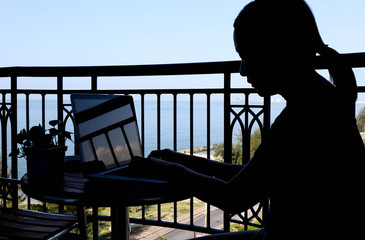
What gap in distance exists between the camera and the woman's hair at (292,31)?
0.83m

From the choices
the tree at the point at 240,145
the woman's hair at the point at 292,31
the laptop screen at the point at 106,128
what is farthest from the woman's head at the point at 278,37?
the laptop screen at the point at 106,128

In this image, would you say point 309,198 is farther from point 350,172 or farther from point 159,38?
point 159,38

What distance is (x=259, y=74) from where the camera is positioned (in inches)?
35.7

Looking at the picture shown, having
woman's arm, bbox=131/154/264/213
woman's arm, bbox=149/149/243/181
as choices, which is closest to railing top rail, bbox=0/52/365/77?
woman's arm, bbox=149/149/243/181

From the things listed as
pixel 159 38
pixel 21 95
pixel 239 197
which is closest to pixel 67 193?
pixel 239 197

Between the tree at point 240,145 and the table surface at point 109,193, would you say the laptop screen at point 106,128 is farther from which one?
the tree at point 240,145

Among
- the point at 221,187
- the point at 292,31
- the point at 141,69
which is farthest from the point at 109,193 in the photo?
the point at 141,69

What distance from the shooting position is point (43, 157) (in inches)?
50.5

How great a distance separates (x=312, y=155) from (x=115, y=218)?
3.40ft

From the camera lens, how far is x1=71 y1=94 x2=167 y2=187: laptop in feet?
4.34

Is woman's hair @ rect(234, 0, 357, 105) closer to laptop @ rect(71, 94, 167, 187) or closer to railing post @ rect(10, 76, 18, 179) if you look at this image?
laptop @ rect(71, 94, 167, 187)

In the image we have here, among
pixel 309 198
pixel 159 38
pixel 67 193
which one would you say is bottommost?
pixel 67 193

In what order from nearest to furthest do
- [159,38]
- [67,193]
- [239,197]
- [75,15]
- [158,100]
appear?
[239,197] → [67,193] → [158,100] → [75,15] → [159,38]

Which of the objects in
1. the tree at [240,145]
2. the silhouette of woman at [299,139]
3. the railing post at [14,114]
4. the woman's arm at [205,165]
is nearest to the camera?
the silhouette of woman at [299,139]
